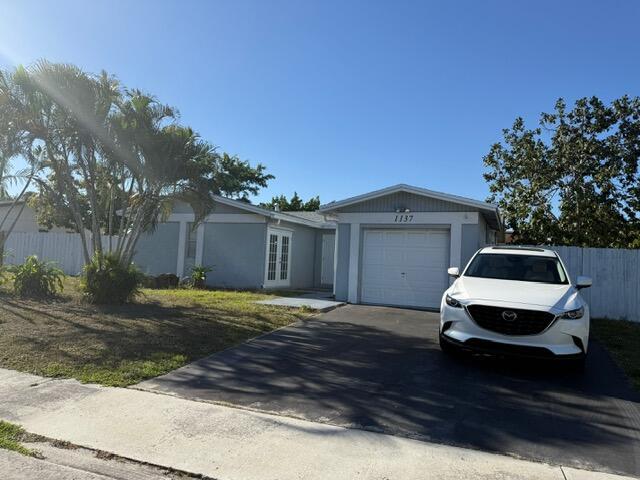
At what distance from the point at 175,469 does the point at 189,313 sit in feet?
22.5

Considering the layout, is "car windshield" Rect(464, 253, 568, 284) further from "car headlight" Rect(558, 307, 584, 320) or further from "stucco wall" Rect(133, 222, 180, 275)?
"stucco wall" Rect(133, 222, 180, 275)

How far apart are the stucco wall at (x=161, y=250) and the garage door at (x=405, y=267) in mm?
8018

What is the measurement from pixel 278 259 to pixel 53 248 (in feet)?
33.0

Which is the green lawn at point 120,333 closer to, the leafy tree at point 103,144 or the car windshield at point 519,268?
the leafy tree at point 103,144

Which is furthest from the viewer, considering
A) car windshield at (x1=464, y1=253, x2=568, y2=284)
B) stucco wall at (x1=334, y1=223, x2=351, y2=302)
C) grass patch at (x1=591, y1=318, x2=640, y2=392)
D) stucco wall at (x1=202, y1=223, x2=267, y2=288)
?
stucco wall at (x1=202, y1=223, x2=267, y2=288)

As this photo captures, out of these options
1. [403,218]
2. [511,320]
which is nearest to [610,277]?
[403,218]

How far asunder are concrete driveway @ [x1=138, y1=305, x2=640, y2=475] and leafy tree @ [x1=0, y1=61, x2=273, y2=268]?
546 centimetres

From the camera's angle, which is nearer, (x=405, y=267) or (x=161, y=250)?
(x=405, y=267)

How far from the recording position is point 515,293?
6.66 meters

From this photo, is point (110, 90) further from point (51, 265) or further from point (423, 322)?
point (423, 322)

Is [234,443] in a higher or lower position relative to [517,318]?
lower

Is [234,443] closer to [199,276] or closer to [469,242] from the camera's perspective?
[469,242]

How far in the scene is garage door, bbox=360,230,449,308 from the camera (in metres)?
13.0

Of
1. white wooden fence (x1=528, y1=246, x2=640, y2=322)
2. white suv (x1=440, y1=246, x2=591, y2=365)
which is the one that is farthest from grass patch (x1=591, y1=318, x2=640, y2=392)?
white suv (x1=440, y1=246, x2=591, y2=365)
